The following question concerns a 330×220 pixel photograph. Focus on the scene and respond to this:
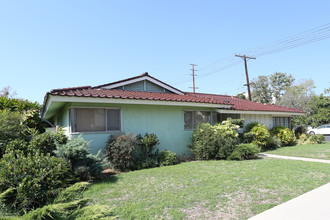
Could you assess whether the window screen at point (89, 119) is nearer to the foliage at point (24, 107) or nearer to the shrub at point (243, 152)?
the foliage at point (24, 107)

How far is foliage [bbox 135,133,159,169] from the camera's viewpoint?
316 inches

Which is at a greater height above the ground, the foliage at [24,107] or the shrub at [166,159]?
the foliage at [24,107]

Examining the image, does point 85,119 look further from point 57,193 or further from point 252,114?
point 252,114

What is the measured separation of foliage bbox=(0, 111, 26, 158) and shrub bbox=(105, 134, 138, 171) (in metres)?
3.13

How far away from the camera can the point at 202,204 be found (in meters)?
4.16

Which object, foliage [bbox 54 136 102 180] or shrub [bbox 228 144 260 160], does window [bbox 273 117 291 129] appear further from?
foliage [bbox 54 136 102 180]

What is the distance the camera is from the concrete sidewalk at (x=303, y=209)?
3.54m

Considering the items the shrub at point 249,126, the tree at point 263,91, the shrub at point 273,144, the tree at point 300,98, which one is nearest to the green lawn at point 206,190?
the shrub at point 249,126

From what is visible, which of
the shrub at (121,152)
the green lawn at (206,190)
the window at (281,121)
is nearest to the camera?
the green lawn at (206,190)

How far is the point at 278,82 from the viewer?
4659 cm

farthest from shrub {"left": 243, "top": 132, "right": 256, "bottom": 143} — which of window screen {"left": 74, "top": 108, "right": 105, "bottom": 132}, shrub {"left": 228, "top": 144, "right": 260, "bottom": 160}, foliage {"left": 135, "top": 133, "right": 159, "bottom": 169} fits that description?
Answer: window screen {"left": 74, "top": 108, "right": 105, "bottom": 132}

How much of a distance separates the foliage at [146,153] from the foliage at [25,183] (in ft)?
15.2

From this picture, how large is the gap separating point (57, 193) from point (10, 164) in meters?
0.97

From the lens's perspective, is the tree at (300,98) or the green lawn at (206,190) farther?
the tree at (300,98)
